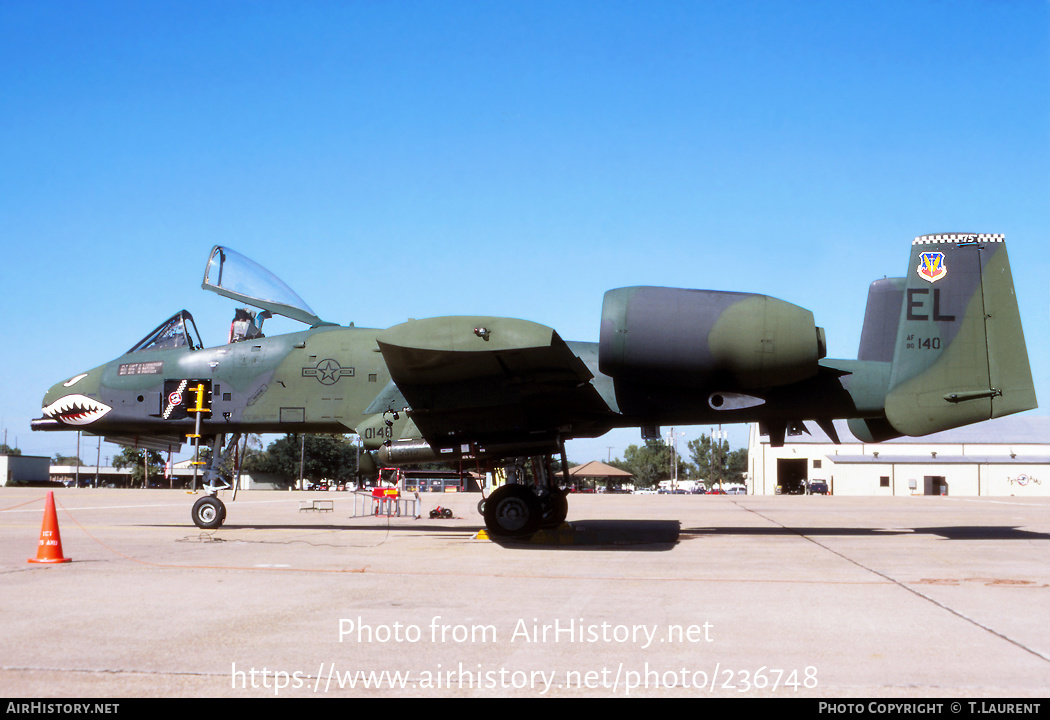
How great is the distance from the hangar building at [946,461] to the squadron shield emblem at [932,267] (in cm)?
4059

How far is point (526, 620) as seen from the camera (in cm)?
565

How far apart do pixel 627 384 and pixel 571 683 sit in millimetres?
7957

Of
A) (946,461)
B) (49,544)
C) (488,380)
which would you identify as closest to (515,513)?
(488,380)

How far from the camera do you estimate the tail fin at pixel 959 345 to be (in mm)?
11617

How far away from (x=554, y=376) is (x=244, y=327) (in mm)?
6327

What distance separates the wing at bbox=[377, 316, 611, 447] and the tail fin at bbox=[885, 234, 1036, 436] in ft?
15.3

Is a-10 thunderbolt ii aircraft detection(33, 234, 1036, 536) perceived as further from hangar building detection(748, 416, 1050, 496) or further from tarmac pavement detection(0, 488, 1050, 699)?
hangar building detection(748, 416, 1050, 496)

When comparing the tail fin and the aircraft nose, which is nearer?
the tail fin

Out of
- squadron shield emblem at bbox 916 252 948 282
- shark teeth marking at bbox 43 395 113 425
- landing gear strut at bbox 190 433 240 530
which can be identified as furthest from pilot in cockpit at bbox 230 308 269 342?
squadron shield emblem at bbox 916 252 948 282

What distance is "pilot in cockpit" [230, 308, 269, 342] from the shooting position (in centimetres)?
1402

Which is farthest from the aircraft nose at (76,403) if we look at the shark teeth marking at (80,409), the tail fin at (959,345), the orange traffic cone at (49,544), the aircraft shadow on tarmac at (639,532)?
the tail fin at (959,345)

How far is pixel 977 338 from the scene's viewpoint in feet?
38.4

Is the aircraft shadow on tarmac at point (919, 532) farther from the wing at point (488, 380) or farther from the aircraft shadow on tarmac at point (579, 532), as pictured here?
the wing at point (488, 380)

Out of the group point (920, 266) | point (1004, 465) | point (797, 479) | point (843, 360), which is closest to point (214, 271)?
point (843, 360)
